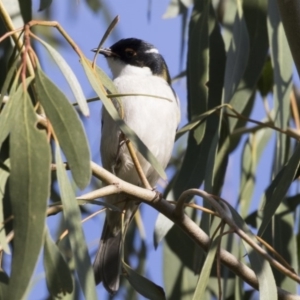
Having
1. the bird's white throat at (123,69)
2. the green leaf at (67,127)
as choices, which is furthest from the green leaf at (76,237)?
the bird's white throat at (123,69)

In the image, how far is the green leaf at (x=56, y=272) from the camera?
2.43 metres

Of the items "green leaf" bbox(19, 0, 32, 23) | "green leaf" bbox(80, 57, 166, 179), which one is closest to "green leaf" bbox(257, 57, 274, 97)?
"green leaf" bbox(19, 0, 32, 23)

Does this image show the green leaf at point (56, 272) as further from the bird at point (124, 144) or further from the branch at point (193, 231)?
the bird at point (124, 144)

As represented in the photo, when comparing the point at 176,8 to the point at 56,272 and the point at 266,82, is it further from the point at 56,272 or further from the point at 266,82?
the point at 56,272

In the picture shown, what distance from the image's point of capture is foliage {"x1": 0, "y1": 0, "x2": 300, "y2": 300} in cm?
215

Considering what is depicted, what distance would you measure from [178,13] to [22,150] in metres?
2.08

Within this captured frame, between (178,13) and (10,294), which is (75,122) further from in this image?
(178,13)

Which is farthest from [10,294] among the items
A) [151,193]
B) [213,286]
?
[213,286]

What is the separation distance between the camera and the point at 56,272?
2441 mm

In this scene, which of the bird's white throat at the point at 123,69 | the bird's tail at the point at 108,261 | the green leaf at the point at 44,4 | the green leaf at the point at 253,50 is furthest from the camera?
the bird's white throat at the point at 123,69

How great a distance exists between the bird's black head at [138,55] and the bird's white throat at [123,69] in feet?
0.07

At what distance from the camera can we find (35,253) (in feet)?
6.51

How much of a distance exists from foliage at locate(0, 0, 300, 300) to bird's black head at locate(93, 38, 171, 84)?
292 millimetres

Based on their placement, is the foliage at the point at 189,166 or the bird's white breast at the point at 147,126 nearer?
the foliage at the point at 189,166
